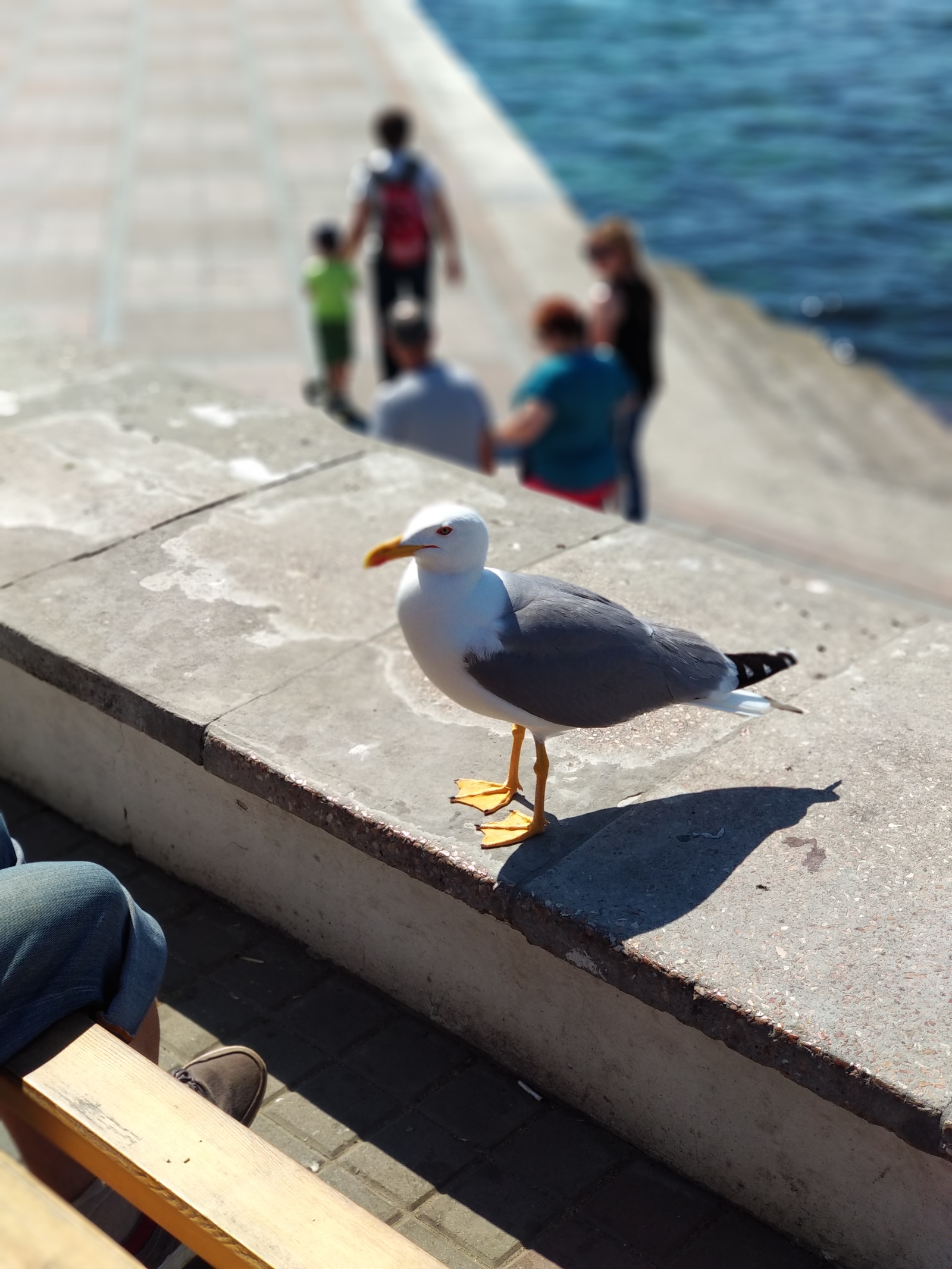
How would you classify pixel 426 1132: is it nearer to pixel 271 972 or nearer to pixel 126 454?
pixel 271 972

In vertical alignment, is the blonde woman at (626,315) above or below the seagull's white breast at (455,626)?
below

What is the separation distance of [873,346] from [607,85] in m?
13.0

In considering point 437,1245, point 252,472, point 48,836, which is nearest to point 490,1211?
point 437,1245

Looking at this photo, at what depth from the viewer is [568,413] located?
20.6 feet

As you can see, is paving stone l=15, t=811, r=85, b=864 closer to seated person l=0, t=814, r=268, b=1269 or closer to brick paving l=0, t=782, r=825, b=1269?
brick paving l=0, t=782, r=825, b=1269

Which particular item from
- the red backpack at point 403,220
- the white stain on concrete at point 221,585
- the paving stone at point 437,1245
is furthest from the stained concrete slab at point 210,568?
the red backpack at point 403,220

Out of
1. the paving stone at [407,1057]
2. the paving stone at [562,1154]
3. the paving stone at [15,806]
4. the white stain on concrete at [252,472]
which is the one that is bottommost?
the paving stone at [562,1154]

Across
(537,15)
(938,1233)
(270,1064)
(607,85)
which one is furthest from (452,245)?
(537,15)

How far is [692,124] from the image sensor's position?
23.7 m

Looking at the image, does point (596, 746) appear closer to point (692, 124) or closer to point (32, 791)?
point (32, 791)

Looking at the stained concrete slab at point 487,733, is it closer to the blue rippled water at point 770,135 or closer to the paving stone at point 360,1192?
the paving stone at point 360,1192

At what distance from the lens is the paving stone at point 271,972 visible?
10.6ft

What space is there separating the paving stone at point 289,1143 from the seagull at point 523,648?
0.72 metres

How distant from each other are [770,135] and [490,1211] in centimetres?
2304
